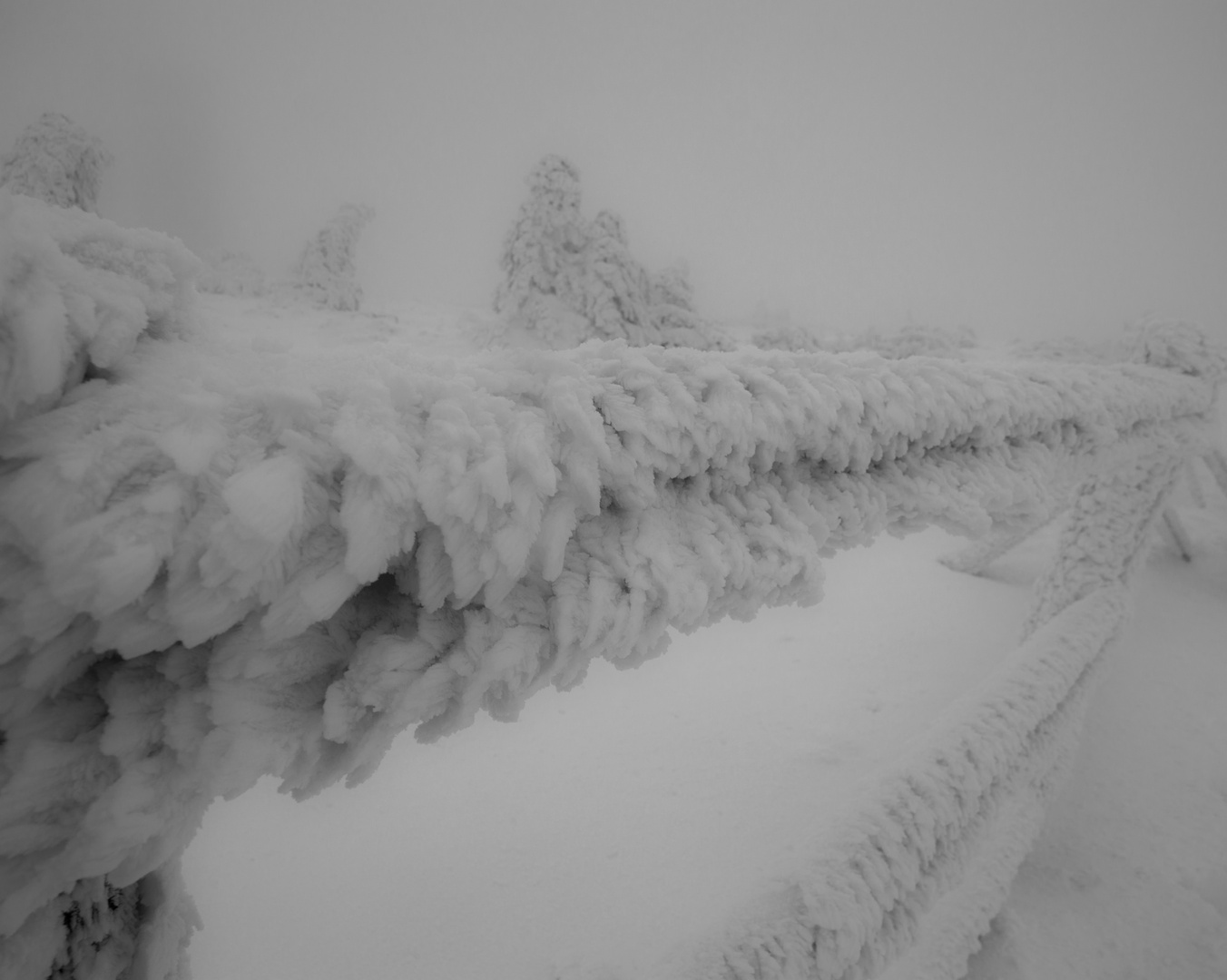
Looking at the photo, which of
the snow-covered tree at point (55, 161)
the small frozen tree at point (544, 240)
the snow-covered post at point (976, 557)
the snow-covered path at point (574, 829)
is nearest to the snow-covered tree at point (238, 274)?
the snow-covered tree at point (55, 161)

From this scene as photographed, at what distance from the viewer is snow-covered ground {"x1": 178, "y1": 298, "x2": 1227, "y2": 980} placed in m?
0.48

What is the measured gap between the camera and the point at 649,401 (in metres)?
0.20

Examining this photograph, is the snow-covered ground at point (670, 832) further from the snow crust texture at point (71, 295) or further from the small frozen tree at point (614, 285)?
the small frozen tree at point (614, 285)

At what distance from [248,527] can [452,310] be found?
180 inches

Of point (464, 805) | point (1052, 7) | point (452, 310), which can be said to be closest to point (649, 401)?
point (464, 805)

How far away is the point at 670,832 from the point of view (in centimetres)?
57

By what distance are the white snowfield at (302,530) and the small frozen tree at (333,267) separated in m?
4.14

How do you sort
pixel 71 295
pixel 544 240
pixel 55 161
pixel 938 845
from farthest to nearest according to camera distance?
1. pixel 544 240
2. pixel 55 161
3. pixel 938 845
4. pixel 71 295

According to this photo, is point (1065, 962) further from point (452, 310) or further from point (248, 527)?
point (452, 310)

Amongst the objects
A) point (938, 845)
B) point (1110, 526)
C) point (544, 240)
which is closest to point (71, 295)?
point (938, 845)

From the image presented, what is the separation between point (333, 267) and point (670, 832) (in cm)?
438

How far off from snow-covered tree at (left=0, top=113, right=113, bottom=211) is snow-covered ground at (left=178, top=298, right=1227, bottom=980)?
113 inches

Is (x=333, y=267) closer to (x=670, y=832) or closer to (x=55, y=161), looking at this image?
(x=55, y=161)

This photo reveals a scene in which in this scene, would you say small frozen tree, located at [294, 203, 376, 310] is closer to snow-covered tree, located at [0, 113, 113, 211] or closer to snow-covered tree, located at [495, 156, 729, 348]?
snow-covered tree, located at [0, 113, 113, 211]
